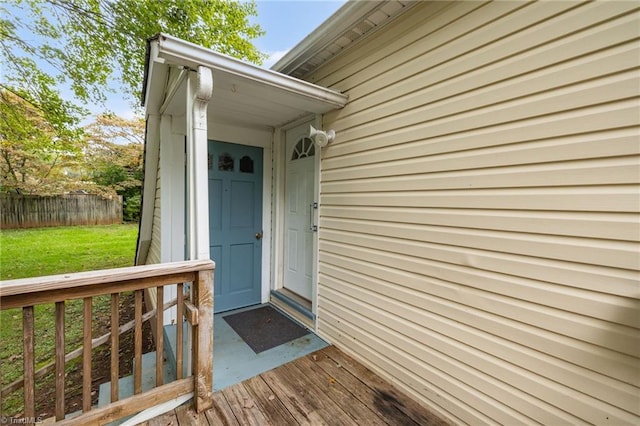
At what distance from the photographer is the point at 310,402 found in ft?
6.07

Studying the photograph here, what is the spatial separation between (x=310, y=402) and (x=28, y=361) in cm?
163

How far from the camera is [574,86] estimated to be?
4.04 feet

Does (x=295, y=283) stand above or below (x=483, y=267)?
below

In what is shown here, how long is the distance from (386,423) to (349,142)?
219 centimetres

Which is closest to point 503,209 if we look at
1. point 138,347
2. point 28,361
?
point 138,347

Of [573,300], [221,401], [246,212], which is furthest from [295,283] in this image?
[573,300]

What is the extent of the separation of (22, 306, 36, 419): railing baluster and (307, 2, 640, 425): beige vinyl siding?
82.9 inches

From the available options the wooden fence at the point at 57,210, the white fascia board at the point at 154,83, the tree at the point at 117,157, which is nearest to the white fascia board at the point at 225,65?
the white fascia board at the point at 154,83

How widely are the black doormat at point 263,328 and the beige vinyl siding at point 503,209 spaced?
0.83m

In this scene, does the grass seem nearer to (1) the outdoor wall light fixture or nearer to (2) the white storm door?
(2) the white storm door

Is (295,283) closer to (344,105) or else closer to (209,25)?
(344,105)

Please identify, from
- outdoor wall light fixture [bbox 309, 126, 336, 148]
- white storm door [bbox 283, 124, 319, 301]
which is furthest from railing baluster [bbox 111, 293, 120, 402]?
outdoor wall light fixture [bbox 309, 126, 336, 148]

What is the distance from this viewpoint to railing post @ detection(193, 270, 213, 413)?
5.80 feet

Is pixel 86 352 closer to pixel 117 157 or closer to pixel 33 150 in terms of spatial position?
pixel 33 150
